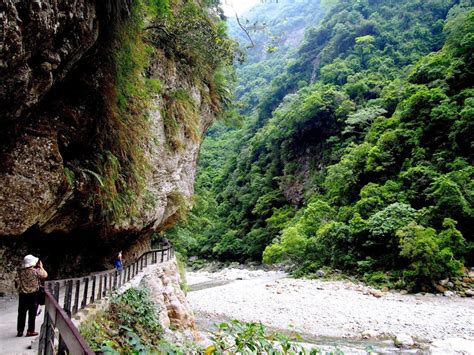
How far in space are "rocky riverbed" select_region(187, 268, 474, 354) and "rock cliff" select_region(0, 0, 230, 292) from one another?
7025mm

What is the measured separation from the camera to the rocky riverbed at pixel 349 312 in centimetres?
1314

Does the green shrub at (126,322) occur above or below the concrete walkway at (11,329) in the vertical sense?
below

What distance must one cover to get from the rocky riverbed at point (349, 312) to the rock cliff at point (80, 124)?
7.03 meters

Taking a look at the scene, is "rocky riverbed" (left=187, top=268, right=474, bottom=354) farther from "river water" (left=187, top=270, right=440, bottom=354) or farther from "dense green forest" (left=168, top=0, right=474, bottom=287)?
"dense green forest" (left=168, top=0, right=474, bottom=287)

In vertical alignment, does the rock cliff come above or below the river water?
above

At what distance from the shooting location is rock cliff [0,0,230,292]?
5227mm

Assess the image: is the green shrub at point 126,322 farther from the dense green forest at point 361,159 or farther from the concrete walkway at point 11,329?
the dense green forest at point 361,159

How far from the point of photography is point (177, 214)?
15953 millimetres

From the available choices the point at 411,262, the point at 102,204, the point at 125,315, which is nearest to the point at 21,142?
the point at 102,204

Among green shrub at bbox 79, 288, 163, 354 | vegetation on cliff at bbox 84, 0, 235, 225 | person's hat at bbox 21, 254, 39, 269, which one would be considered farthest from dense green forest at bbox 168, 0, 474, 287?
green shrub at bbox 79, 288, 163, 354

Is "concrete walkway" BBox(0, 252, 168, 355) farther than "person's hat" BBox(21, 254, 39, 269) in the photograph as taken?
No

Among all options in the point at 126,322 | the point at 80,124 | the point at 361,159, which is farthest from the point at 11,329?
the point at 361,159

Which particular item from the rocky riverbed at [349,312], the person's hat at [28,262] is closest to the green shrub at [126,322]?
the person's hat at [28,262]

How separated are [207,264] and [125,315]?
3627cm
